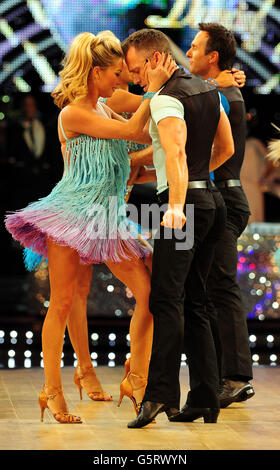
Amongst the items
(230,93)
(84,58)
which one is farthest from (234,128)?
(84,58)

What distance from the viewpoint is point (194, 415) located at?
12.0 feet

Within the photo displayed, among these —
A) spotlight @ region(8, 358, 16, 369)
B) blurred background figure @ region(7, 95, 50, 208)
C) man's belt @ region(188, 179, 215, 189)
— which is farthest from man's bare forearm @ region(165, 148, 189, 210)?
blurred background figure @ region(7, 95, 50, 208)

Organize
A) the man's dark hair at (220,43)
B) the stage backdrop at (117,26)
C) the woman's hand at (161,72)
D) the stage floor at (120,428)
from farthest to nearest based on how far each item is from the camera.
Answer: the stage backdrop at (117,26)
the man's dark hair at (220,43)
the woman's hand at (161,72)
the stage floor at (120,428)

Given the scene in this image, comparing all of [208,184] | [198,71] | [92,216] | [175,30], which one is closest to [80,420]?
[92,216]

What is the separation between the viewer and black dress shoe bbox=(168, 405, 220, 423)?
364 cm

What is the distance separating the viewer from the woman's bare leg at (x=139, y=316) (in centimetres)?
381

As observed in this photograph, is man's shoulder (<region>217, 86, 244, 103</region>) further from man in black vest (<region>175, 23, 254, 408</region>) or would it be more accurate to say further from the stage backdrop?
the stage backdrop

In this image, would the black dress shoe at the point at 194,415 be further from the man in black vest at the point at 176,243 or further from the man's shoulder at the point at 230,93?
the man's shoulder at the point at 230,93

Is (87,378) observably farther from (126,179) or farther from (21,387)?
(126,179)

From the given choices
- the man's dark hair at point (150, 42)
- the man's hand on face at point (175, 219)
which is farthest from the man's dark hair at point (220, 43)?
the man's hand on face at point (175, 219)

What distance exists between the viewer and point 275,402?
4273 millimetres

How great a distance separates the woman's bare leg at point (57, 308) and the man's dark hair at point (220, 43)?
4.01 ft

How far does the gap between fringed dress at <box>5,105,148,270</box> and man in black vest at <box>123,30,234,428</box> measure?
30cm

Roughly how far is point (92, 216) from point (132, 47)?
727 millimetres
